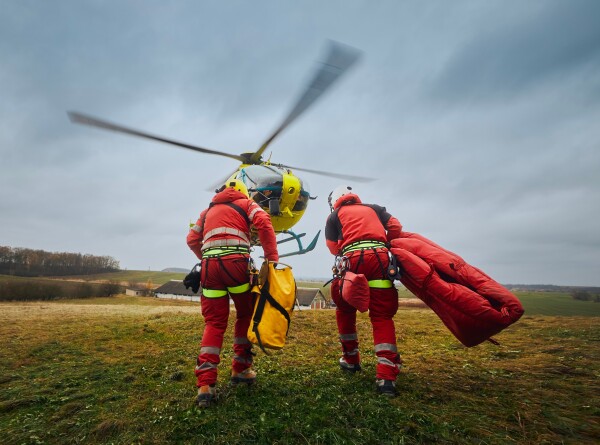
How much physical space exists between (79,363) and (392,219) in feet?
18.6

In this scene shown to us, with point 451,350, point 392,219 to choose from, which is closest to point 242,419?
point 392,219

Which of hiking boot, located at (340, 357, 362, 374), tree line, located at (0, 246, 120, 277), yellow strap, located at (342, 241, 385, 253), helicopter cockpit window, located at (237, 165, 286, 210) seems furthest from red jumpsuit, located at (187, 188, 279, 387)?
tree line, located at (0, 246, 120, 277)

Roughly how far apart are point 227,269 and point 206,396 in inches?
60.0

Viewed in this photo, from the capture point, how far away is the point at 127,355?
18.1ft

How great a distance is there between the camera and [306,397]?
3420 mm

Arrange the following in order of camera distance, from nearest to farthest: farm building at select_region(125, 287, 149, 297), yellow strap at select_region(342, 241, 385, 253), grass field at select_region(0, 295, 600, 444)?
grass field at select_region(0, 295, 600, 444)
yellow strap at select_region(342, 241, 385, 253)
farm building at select_region(125, 287, 149, 297)

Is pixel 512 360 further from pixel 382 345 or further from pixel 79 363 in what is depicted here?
pixel 79 363

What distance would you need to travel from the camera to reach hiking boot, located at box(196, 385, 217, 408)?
131 inches

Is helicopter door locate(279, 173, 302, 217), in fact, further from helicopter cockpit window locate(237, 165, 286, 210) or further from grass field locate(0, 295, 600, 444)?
grass field locate(0, 295, 600, 444)

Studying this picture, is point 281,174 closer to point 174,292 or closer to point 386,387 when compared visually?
point 386,387

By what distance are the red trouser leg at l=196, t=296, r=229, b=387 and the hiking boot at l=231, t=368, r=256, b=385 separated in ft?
1.58

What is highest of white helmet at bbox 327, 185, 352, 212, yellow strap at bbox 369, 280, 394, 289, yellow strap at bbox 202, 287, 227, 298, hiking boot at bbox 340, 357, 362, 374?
white helmet at bbox 327, 185, 352, 212

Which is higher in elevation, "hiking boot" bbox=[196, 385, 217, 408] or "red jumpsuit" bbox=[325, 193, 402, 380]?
"red jumpsuit" bbox=[325, 193, 402, 380]

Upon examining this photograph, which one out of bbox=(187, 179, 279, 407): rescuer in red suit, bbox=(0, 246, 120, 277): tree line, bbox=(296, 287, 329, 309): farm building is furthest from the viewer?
bbox=(0, 246, 120, 277): tree line
